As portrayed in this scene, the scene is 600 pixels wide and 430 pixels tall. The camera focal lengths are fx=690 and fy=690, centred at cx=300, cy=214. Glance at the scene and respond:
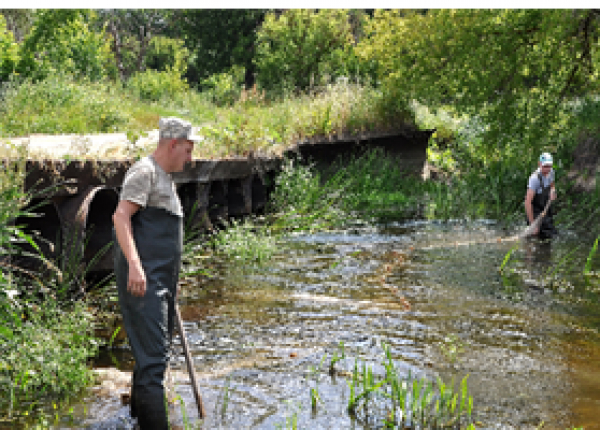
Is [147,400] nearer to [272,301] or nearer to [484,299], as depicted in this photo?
[272,301]

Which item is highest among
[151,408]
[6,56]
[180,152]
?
[6,56]

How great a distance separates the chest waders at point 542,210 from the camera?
11875 mm

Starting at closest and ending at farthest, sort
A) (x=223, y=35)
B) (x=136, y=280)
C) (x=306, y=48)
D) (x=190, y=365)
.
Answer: (x=136, y=280), (x=190, y=365), (x=306, y=48), (x=223, y=35)

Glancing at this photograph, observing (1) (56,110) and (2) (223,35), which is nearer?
(1) (56,110)

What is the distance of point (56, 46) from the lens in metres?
19.1

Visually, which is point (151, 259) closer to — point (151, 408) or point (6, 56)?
point (151, 408)

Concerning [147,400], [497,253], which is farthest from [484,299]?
[147,400]

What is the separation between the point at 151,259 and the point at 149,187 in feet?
1.47

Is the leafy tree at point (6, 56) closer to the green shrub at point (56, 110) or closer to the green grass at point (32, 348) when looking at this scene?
the green shrub at point (56, 110)

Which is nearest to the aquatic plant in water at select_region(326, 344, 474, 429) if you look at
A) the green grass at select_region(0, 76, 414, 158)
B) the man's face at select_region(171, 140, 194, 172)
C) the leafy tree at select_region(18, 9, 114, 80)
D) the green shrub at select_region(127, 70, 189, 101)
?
the man's face at select_region(171, 140, 194, 172)

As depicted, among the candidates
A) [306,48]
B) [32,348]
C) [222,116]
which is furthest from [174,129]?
[306,48]

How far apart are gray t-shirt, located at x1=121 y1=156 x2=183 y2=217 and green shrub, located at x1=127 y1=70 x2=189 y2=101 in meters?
20.7

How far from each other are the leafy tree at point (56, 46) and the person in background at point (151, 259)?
1473cm

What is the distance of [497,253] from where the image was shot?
11.5 metres
